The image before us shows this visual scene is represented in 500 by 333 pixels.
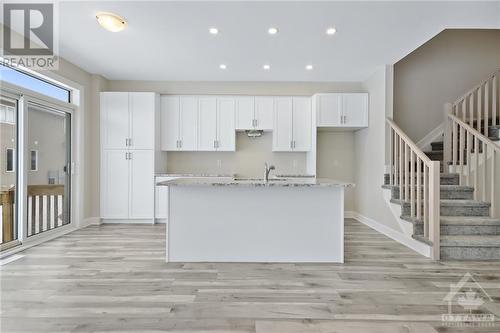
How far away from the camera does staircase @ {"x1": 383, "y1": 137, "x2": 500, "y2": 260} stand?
11.4ft

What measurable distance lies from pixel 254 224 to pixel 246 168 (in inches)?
111

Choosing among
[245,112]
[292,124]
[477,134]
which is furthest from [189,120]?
[477,134]

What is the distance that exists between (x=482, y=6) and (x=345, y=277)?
315cm

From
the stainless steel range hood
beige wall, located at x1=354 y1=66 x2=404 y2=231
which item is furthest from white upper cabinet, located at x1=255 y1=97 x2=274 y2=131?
beige wall, located at x1=354 y1=66 x2=404 y2=231

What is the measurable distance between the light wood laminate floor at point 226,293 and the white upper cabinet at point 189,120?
2.55 metres

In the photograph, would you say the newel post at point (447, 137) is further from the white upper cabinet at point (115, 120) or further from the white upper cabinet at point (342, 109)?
the white upper cabinet at point (115, 120)

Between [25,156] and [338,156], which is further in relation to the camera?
[338,156]

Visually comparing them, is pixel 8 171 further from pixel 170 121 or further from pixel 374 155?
pixel 374 155

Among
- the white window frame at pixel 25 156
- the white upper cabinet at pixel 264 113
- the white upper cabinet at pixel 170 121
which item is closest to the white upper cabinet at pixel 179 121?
the white upper cabinet at pixel 170 121

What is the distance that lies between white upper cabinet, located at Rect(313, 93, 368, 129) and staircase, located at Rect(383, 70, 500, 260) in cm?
85

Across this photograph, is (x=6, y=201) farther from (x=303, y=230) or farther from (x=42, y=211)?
(x=303, y=230)

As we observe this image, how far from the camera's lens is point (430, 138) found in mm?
5449

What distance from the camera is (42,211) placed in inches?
175

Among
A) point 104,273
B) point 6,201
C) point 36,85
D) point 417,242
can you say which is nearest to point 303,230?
point 417,242
